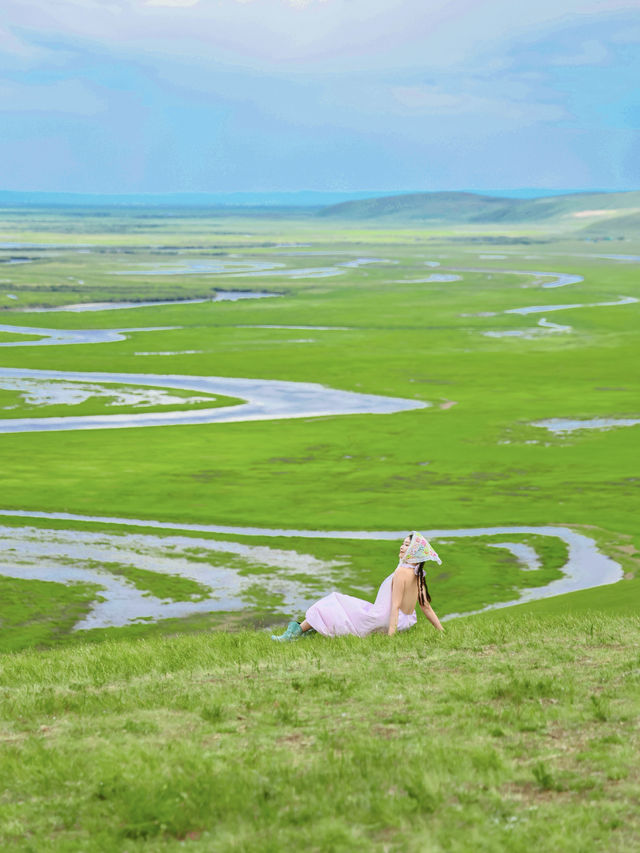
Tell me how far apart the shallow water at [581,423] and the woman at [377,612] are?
4182 cm

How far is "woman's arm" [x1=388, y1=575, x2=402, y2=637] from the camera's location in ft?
52.1

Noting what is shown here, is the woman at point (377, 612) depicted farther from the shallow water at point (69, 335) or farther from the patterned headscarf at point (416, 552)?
the shallow water at point (69, 335)

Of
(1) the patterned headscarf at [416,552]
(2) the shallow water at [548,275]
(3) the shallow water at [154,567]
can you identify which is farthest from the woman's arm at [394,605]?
(2) the shallow water at [548,275]

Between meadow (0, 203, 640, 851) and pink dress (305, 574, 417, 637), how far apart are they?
795 millimetres

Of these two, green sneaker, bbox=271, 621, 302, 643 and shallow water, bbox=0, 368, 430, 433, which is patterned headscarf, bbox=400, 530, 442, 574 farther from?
shallow water, bbox=0, 368, 430, 433

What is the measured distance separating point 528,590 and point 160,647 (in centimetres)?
1599

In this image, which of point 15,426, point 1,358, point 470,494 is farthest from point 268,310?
point 470,494

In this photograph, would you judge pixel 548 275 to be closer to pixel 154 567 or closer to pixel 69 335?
pixel 69 335

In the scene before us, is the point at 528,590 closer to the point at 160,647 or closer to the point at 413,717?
the point at 160,647

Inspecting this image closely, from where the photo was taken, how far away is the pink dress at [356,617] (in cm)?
1652

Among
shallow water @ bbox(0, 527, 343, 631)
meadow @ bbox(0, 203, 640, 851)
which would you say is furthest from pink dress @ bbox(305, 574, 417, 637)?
shallow water @ bbox(0, 527, 343, 631)

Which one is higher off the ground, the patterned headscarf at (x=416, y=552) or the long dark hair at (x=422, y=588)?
the patterned headscarf at (x=416, y=552)

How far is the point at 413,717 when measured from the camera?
11.8 metres

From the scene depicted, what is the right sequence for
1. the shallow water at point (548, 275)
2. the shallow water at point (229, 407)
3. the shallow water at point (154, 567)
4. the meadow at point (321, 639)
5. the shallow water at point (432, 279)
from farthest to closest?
the shallow water at point (548, 275)
the shallow water at point (432, 279)
the shallow water at point (229, 407)
the shallow water at point (154, 567)
the meadow at point (321, 639)
